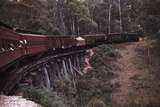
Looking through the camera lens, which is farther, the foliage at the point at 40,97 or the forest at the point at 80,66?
the forest at the point at 80,66

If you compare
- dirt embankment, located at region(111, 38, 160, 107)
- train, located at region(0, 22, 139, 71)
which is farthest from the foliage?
dirt embankment, located at region(111, 38, 160, 107)

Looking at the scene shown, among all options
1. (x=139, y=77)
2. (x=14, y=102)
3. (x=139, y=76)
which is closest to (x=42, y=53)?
(x=139, y=77)

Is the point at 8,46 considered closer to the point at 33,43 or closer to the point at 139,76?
the point at 33,43

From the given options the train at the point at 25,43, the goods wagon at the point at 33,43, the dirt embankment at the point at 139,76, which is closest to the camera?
the train at the point at 25,43

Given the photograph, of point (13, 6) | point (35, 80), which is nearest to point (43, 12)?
point (13, 6)

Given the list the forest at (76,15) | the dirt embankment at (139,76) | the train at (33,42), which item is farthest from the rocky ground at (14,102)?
the forest at (76,15)

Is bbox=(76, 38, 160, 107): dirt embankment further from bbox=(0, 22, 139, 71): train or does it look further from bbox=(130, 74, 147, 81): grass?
bbox=(0, 22, 139, 71): train

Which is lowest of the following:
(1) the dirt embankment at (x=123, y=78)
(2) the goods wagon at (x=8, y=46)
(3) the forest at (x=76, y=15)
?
(1) the dirt embankment at (x=123, y=78)

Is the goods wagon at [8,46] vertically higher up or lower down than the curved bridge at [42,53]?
higher up

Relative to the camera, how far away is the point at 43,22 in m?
39.7

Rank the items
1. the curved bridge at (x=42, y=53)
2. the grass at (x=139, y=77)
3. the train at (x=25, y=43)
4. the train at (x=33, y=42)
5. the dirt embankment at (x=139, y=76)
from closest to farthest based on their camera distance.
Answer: the train at (x=25, y=43)
the train at (x=33, y=42)
the curved bridge at (x=42, y=53)
the dirt embankment at (x=139, y=76)
the grass at (x=139, y=77)

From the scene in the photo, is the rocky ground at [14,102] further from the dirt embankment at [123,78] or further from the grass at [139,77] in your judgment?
the grass at [139,77]

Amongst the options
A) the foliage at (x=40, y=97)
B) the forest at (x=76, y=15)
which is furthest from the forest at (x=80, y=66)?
the forest at (x=76, y=15)

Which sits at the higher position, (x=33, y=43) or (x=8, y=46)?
(x=8, y=46)
